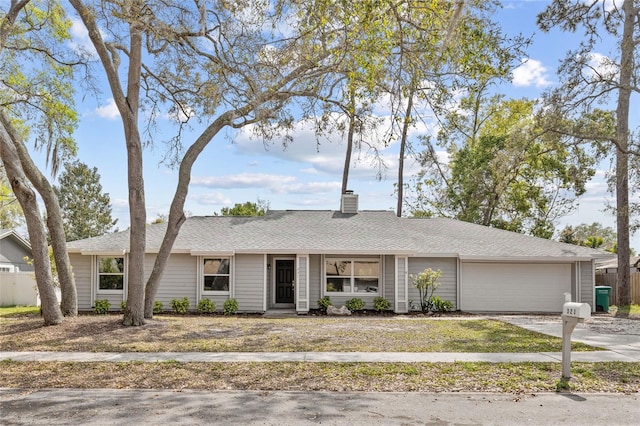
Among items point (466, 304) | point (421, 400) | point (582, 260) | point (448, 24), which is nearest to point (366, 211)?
point (466, 304)

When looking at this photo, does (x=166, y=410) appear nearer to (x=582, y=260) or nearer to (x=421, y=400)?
(x=421, y=400)

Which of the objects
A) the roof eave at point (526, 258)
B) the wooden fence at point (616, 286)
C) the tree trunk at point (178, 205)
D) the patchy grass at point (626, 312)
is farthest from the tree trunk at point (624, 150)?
the tree trunk at point (178, 205)

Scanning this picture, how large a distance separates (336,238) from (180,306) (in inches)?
244

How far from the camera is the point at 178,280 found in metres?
20.8

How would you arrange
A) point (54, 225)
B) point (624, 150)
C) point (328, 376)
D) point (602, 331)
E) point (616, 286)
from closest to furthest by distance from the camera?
point (328, 376) → point (602, 331) → point (54, 225) → point (624, 150) → point (616, 286)

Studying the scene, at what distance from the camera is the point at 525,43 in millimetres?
9836

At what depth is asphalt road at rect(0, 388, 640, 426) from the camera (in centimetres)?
656

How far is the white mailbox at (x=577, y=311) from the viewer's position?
7953mm

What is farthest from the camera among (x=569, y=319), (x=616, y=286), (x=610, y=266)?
(x=610, y=266)

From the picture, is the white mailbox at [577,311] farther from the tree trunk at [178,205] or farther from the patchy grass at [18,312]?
the patchy grass at [18,312]

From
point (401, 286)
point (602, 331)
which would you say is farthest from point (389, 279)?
point (602, 331)

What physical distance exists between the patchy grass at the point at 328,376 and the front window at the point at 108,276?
1142 cm

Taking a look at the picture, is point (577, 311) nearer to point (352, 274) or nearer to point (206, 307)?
point (352, 274)

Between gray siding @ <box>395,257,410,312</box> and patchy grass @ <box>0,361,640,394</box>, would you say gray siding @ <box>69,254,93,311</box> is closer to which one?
gray siding @ <box>395,257,410,312</box>
